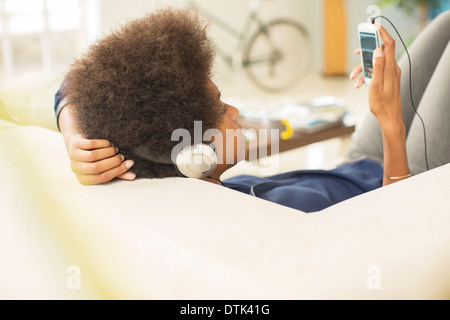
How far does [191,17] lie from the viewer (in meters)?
0.93

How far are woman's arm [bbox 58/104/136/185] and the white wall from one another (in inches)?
163

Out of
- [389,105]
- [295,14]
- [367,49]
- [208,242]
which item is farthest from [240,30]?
[208,242]

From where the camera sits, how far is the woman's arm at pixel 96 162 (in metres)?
0.85

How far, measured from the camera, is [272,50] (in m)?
5.13

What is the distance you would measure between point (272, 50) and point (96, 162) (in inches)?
175

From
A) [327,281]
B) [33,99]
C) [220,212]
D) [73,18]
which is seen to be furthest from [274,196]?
[73,18]

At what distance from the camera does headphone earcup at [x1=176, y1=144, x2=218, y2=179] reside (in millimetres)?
880

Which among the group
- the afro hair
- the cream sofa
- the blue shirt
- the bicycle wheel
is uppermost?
the afro hair

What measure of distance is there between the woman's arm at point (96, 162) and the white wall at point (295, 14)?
415 cm

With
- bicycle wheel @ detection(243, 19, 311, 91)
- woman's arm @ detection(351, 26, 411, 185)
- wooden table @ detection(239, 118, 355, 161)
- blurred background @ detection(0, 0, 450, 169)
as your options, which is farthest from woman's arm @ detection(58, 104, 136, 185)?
bicycle wheel @ detection(243, 19, 311, 91)

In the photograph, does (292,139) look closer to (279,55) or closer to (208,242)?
(208,242)

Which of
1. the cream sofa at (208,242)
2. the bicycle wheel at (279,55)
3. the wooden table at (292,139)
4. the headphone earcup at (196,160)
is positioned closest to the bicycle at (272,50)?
the bicycle wheel at (279,55)

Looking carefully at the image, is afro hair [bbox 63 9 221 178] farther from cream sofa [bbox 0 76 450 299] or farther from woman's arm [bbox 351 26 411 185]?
woman's arm [bbox 351 26 411 185]

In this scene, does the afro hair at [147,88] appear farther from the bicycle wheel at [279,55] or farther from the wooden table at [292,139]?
the bicycle wheel at [279,55]
